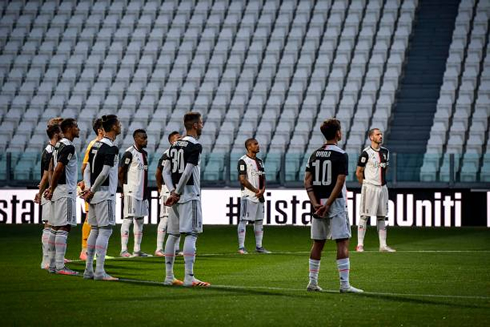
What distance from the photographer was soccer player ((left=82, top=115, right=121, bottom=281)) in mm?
11367

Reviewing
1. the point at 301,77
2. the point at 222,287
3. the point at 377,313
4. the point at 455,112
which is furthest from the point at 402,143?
the point at 377,313

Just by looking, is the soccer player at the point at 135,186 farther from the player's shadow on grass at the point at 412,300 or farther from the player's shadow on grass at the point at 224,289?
the player's shadow on grass at the point at 412,300

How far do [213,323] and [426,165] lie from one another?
15.9m

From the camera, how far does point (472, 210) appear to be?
2303cm

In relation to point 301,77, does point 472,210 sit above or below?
below

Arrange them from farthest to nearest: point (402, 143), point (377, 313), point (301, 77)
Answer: point (301, 77) → point (402, 143) → point (377, 313)

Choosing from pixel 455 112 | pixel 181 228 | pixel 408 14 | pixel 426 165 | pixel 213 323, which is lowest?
pixel 213 323

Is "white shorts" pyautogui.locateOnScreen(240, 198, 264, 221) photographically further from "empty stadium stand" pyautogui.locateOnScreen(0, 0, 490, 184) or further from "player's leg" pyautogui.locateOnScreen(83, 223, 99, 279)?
"empty stadium stand" pyautogui.locateOnScreen(0, 0, 490, 184)

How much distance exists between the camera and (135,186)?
51.6 ft

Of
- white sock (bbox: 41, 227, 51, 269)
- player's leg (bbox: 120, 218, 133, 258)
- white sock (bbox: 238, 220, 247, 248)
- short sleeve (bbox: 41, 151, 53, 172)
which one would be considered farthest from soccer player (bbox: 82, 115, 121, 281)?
white sock (bbox: 238, 220, 247, 248)

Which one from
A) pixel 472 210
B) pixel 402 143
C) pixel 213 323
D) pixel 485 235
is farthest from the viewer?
pixel 402 143

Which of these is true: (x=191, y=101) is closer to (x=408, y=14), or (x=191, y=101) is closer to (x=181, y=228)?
(x=408, y=14)

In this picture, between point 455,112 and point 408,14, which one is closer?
point 455,112

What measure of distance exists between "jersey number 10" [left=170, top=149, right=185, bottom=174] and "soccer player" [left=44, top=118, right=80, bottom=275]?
69.9 inches
